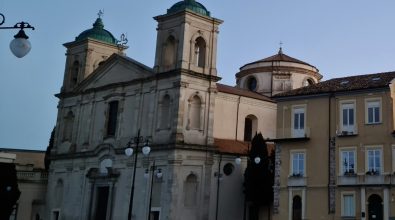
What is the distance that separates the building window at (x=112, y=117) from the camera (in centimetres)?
4757

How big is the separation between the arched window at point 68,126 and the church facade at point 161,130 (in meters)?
0.09

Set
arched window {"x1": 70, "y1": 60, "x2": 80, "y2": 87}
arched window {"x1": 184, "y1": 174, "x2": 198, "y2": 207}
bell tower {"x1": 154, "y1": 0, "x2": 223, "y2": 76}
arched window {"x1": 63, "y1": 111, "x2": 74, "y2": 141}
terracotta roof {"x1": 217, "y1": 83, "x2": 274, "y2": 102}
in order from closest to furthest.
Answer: arched window {"x1": 184, "y1": 174, "x2": 198, "y2": 207} → bell tower {"x1": 154, "y1": 0, "x2": 223, "y2": 76} → terracotta roof {"x1": 217, "y1": 83, "x2": 274, "y2": 102} → arched window {"x1": 63, "y1": 111, "x2": 74, "y2": 141} → arched window {"x1": 70, "y1": 60, "x2": 80, "y2": 87}

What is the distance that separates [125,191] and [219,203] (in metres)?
7.42

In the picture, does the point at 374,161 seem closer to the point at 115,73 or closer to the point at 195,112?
the point at 195,112

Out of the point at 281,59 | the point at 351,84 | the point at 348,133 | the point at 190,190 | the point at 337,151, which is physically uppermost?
the point at 281,59

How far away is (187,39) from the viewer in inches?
1681

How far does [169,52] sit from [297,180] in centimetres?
1576

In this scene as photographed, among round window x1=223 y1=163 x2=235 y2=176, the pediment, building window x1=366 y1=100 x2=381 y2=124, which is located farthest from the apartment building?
the pediment

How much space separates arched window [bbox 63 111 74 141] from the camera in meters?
52.2

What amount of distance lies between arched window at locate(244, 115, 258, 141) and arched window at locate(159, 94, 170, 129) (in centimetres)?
819

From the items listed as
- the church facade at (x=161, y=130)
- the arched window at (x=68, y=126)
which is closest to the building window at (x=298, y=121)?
the church facade at (x=161, y=130)

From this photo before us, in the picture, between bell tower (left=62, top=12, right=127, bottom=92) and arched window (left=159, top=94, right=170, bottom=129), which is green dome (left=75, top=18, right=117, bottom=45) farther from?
arched window (left=159, top=94, right=170, bottom=129)

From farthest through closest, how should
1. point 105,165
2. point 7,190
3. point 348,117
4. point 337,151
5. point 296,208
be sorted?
point 105,165 → point 296,208 → point 348,117 → point 337,151 → point 7,190

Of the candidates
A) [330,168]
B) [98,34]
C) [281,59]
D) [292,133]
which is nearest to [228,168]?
[292,133]
